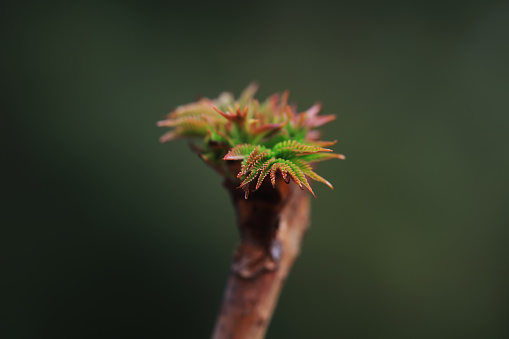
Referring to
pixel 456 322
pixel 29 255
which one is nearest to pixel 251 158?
pixel 29 255

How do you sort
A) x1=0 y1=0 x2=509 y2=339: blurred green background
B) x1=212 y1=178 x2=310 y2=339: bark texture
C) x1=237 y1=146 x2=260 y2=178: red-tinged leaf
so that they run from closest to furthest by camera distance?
x1=237 y1=146 x2=260 y2=178: red-tinged leaf → x1=212 y1=178 x2=310 y2=339: bark texture → x1=0 y1=0 x2=509 y2=339: blurred green background

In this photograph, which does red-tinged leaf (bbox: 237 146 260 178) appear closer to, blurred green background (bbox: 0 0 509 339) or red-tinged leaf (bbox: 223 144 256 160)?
red-tinged leaf (bbox: 223 144 256 160)

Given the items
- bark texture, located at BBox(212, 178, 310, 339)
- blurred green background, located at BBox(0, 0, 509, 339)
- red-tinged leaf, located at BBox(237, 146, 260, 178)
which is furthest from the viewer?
blurred green background, located at BBox(0, 0, 509, 339)

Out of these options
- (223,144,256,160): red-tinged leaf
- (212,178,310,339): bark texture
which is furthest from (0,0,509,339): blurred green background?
(223,144,256,160): red-tinged leaf

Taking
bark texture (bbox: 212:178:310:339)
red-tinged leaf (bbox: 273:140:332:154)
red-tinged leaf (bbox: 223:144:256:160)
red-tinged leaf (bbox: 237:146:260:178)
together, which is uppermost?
red-tinged leaf (bbox: 273:140:332:154)

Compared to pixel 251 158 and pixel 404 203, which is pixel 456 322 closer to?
pixel 404 203

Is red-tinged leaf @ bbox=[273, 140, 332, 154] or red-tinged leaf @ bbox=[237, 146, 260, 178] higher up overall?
red-tinged leaf @ bbox=[273, 140, 332, 154]

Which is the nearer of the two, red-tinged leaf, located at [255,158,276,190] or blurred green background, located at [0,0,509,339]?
red-tinged leaf, located at [255,158,276,190]

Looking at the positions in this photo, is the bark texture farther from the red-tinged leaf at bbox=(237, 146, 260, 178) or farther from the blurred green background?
the blurred green background

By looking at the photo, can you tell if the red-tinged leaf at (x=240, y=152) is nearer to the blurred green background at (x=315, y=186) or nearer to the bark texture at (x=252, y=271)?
the bark texture at (x=252, y=271)
